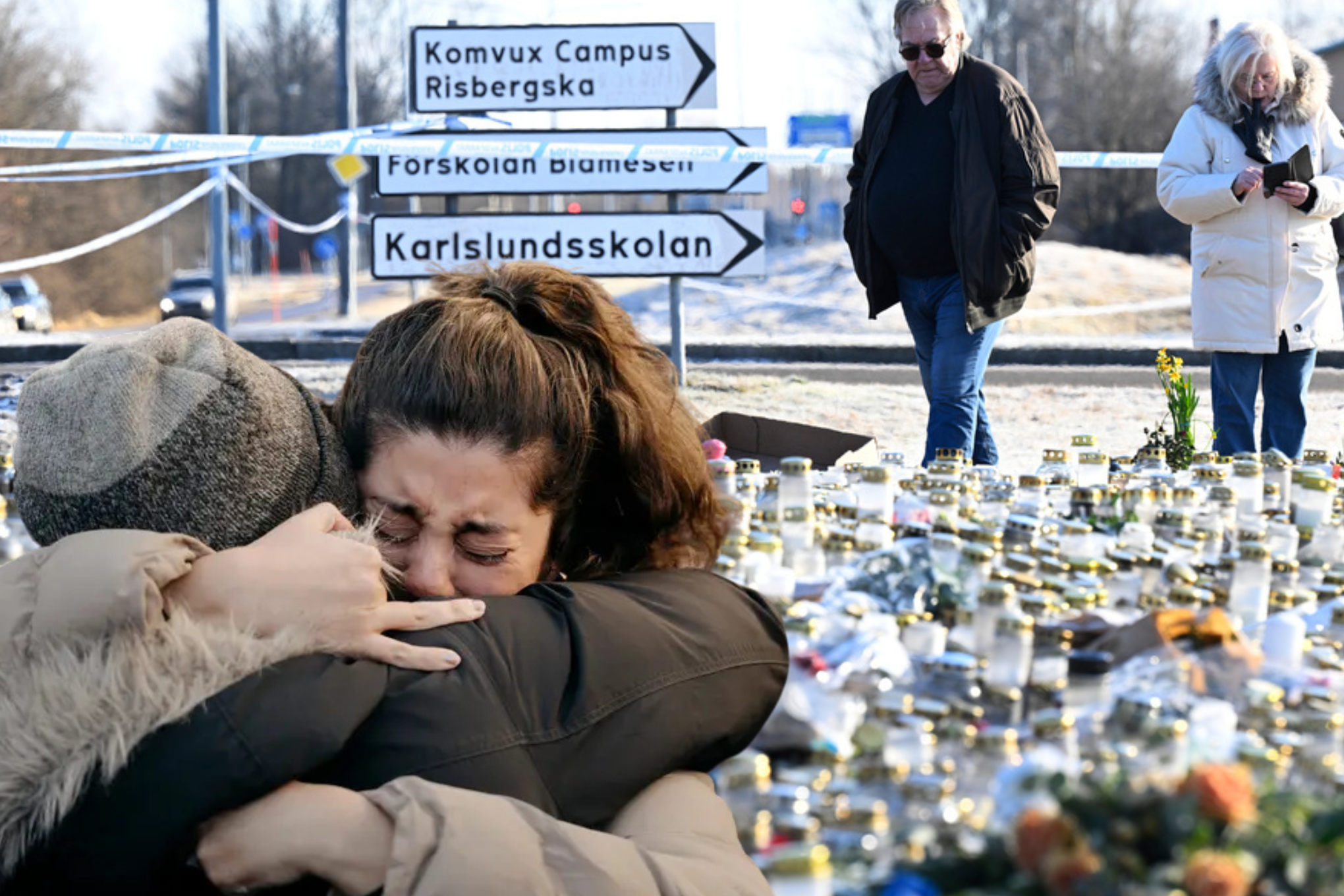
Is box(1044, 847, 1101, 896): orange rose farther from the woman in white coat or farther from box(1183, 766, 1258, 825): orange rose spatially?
the woman in white coat

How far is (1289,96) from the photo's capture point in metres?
5.34

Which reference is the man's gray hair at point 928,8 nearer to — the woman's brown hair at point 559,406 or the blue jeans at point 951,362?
the blue jeans at point 951,362

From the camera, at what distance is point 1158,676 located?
1.54 m

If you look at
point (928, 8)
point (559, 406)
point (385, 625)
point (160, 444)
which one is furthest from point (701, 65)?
point (385, 625)

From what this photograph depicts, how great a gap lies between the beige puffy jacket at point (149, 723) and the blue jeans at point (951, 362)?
12.0 feet

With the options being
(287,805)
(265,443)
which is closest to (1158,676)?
(287,805)

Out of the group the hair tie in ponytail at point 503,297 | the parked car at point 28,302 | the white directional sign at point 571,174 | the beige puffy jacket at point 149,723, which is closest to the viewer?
the beige puffy jacket at point 149,723

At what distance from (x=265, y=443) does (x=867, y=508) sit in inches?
32.8

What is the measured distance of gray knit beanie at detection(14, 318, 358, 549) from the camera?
170cm

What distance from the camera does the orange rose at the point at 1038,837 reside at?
1.25 meters

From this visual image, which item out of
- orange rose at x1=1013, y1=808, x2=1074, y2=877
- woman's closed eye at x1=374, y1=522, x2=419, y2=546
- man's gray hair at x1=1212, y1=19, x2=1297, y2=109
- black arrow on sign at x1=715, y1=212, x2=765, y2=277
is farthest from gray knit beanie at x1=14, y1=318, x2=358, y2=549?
black arrow on sign at x1=715, y1=212, x2=765, y2=277

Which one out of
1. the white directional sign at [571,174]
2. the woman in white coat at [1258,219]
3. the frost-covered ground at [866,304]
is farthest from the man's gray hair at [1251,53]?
the frost-covered ground at [866,304]

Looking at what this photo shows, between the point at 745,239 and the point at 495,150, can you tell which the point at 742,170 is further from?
the point at 495,150

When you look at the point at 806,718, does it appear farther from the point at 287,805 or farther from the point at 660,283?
the point at 660,283
